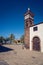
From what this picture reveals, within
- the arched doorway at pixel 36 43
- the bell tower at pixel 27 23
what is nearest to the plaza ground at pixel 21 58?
the arched doorway at pixel 36 43

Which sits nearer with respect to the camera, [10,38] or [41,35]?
[41,35]

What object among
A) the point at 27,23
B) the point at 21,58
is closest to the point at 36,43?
the point at 27,23

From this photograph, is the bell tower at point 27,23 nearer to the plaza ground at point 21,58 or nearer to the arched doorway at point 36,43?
the arched doorway at point 36,43

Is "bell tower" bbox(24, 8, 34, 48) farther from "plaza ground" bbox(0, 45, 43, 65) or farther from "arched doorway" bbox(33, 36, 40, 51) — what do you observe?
"plaza ground" bbox(0, 45, 43, 65)

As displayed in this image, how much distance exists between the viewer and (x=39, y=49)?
56.1 ft

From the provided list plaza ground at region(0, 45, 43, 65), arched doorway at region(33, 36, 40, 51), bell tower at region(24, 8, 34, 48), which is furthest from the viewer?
bell tower at region(24, 8, 34, 48)

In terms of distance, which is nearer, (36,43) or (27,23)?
(36,43)

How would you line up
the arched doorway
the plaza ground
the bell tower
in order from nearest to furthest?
the plaza ground
the arched doorway
the bell tower

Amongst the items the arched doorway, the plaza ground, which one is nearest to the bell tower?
the arched doorway

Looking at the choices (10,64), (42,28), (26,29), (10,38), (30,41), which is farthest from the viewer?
(10,38)

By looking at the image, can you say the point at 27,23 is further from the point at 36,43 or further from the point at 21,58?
the point at 21,58

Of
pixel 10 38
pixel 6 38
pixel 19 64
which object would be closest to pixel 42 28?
pixel 19 64

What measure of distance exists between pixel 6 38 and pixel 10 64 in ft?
214

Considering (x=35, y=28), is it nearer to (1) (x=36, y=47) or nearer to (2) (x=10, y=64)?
(1) (x=36, y=47)
